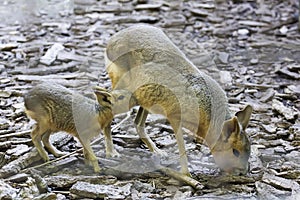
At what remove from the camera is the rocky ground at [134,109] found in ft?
10.1

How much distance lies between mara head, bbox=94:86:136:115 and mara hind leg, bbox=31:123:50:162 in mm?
371

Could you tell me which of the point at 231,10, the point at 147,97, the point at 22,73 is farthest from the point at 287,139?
the point at 231,10

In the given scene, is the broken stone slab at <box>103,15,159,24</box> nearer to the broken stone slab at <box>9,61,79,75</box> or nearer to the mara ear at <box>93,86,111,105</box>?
the broken stone slab at <box>9,61,79,75</box>

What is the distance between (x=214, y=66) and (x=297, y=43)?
3.68 ft

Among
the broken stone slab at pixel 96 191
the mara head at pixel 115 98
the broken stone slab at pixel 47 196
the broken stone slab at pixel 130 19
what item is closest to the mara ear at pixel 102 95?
the mara head at pixel 115 98

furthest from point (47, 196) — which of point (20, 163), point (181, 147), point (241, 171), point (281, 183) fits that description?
point (281, 183)

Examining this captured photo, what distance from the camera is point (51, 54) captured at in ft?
16.5

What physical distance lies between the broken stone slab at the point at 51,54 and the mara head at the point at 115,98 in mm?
1763

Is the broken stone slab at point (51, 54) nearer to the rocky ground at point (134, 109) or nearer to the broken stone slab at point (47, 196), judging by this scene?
the rocky ground at point (134, 109)

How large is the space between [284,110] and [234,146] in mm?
1078

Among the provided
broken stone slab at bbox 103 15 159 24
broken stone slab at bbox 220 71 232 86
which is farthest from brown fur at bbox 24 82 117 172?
broken stone slab at bbox 103 15 159 24

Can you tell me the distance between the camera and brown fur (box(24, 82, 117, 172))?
3.14 metres

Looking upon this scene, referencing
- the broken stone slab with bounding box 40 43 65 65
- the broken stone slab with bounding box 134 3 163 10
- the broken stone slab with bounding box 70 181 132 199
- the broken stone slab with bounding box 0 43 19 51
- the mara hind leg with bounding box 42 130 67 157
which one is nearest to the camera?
the broken stone slab with bounding box 70 181 132 199

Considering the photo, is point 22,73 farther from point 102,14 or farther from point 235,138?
point 235,138
